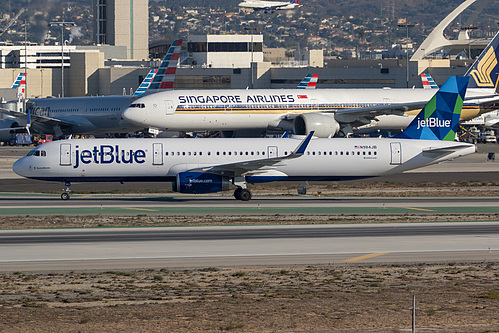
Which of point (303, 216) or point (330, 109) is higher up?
point (330, 109)

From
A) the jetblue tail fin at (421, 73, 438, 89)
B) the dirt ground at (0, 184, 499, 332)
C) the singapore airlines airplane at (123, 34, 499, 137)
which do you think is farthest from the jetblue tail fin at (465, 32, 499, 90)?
the dirt ground at (0, 184, 499, 332)

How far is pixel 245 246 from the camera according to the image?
3303 centimetres

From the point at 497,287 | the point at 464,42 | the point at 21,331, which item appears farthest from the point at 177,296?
the point at 464,42

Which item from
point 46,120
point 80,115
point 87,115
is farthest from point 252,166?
point 80,115

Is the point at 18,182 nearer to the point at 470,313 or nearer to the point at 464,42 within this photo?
the point at 470,313

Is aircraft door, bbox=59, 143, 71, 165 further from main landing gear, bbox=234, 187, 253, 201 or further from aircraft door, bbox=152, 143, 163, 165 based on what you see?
main landing gear, bbox=234, 187, 253, 201

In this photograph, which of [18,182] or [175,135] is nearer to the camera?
[18,182]

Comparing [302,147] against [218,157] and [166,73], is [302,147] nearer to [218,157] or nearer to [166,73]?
[218,157]

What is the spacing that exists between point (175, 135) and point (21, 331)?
90605 millimetres

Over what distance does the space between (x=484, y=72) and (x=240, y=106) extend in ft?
89.6

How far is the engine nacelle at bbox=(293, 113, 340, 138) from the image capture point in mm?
76250

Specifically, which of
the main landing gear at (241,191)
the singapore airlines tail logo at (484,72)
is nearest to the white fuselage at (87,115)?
the singapore airlines tail logo at (484,72)

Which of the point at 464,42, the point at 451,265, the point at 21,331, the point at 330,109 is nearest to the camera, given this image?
the point at 21,331

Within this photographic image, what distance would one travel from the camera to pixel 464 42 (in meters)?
177
